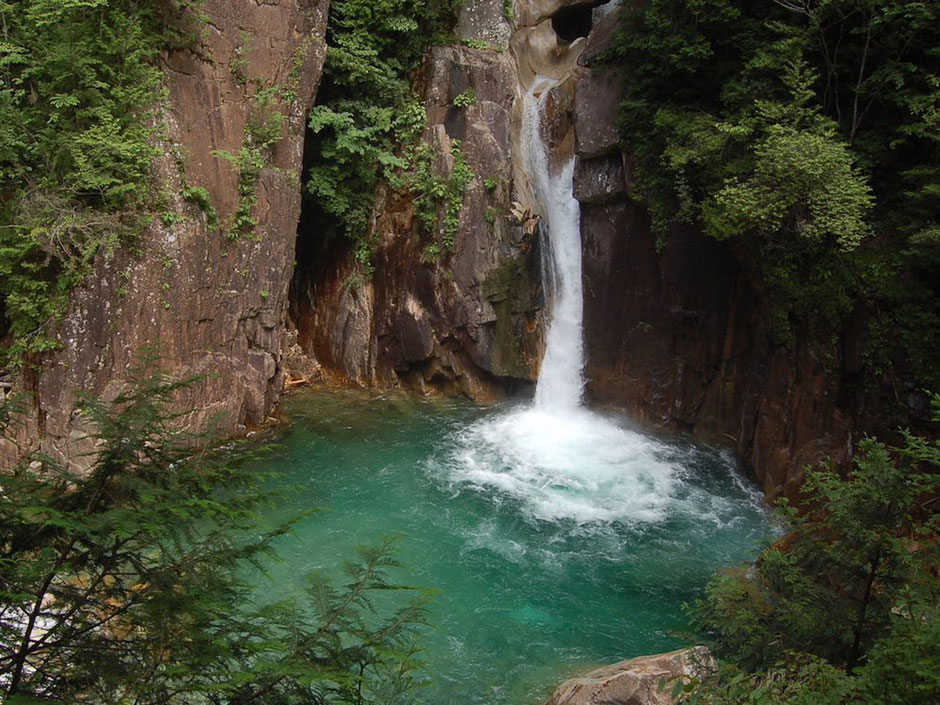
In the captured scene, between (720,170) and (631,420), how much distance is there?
5.81 m

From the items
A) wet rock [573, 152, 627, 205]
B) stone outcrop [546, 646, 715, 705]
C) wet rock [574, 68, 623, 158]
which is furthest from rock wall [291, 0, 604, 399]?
stone outcrop [546, 646, 715, 705]

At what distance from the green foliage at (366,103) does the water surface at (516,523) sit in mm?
4824

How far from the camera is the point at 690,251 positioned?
44.2ft

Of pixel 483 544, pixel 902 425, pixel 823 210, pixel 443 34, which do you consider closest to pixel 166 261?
pixel 483 544

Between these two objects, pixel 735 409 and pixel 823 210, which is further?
pixel 735 409

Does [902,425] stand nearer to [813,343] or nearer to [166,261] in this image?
[813,343]

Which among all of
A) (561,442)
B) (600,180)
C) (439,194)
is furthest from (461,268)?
(561,442)

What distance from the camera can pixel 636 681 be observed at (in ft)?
22.5

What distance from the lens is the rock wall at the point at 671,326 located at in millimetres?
12031

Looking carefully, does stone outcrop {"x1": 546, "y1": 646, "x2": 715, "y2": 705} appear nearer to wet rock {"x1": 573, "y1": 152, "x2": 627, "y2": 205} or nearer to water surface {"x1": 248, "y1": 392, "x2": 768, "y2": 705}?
water surface {"x1": 248, "y1": 392, "x2": 768, "y2": 705}

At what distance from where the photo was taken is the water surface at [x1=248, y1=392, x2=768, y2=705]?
865 cm

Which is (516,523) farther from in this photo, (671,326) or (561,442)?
(671,326)

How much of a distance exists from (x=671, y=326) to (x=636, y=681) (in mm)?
8733

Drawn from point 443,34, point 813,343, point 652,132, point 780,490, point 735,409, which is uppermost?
point 443,34
